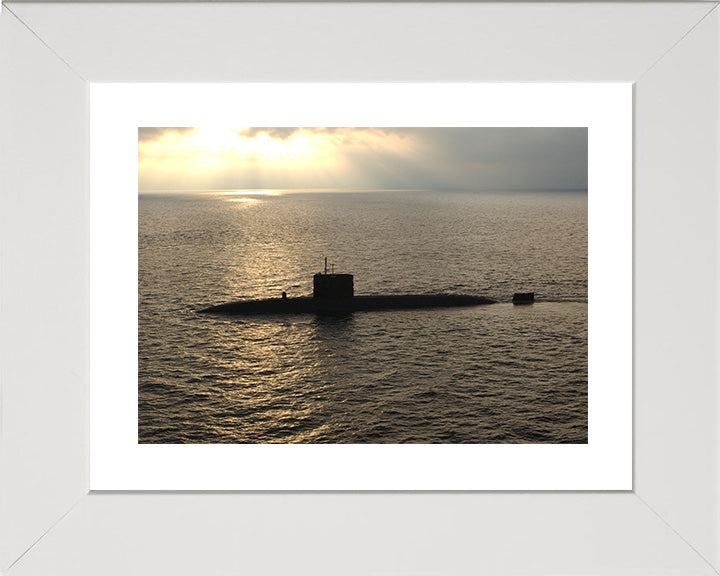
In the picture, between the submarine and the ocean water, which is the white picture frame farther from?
the submarine

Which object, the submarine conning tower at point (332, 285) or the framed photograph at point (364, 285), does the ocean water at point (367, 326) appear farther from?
the submarine conning tower at point (332, 285)

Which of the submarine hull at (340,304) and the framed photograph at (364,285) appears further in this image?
the submarine hull at (340,304)
